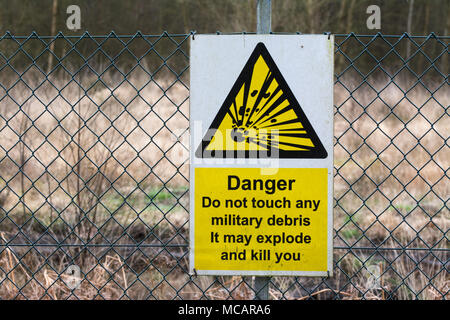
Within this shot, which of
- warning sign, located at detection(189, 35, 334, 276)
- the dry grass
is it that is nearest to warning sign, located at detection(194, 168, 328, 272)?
warning sign, located at detection(189, 35, 334, 276)

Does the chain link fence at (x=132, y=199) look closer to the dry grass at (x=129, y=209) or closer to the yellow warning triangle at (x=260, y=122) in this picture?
the dry grass at (x=129, y=209)

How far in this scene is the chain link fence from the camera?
2618 mm

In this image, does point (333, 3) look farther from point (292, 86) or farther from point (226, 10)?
point (292, 86)

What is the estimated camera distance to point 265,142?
2148 mm

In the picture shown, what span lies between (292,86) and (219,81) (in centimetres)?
30

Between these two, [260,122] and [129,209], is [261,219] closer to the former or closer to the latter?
[260,122]

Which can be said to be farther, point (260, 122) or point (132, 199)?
point (132, 199)

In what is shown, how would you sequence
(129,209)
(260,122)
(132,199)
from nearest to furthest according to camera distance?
(260,122) < (129,209) < (132,199)

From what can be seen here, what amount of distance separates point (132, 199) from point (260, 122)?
134 inches

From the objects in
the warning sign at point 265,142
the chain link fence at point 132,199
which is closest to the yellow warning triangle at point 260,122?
the warning sign at point 265,142

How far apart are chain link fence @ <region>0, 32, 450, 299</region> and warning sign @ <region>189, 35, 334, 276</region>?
22cm

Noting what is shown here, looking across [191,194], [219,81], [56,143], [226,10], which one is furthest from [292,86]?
[226,10]

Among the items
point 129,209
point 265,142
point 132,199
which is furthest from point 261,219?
point 132,199

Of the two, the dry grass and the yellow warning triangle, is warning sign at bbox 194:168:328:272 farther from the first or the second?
the dry grass
